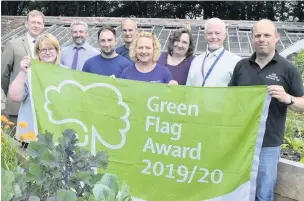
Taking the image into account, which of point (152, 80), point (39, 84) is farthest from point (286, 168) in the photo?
point (39, 84)

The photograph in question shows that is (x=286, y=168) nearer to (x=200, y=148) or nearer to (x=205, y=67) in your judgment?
(x=200, y=148)

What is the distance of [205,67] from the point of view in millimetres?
3984

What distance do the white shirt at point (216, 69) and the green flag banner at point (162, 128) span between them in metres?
0.23

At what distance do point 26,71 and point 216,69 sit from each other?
1483 millimetres

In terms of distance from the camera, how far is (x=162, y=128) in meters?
3.80

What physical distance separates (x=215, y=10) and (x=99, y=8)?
15.2ft

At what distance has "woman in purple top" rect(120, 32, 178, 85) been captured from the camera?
3988 mm

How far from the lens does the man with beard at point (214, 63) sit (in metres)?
3.90

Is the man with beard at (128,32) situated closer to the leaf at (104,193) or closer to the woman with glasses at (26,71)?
the woman with glasses at (26,71)

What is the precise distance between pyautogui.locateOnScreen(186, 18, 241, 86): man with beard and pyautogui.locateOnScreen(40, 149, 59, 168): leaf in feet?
8.19

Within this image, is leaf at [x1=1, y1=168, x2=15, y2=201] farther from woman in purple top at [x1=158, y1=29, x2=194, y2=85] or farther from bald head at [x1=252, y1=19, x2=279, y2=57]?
woman in purple top at [x1=158, y1=29, x2=194, y2=85]

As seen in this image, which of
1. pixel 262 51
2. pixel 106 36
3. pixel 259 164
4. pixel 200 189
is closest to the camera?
Answer: pixel 262 51

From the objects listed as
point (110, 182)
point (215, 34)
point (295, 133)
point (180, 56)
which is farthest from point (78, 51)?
point (110, 182)

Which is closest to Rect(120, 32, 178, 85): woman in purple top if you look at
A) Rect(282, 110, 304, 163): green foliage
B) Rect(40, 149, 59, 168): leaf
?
Rect(282, 110, 304, 163): green foliage
